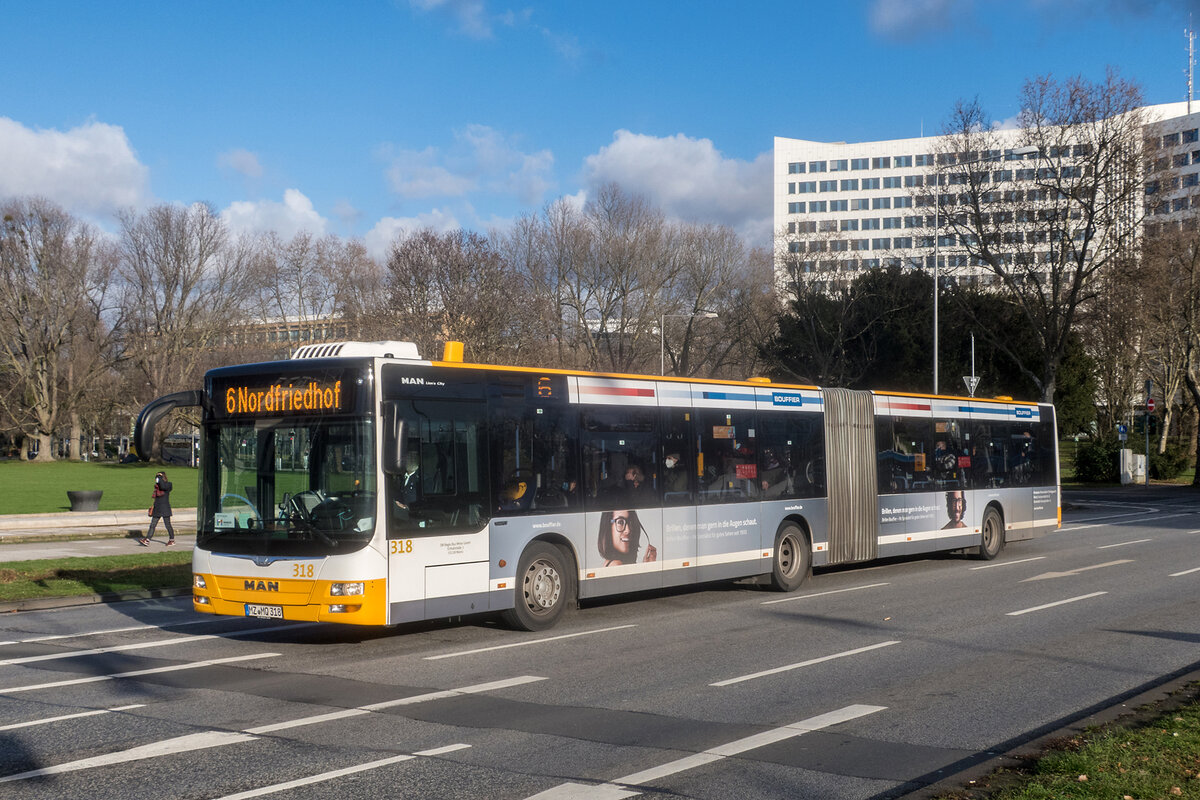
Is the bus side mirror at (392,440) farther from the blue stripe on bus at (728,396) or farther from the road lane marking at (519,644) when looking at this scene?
the blue stripe on bus at (728,396)

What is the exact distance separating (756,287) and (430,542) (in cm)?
5256

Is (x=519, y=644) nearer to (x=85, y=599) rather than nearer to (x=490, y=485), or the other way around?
(x=490, y=485)

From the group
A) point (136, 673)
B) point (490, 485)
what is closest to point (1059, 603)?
point (490, 485)

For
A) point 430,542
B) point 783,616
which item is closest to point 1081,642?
point 783,616

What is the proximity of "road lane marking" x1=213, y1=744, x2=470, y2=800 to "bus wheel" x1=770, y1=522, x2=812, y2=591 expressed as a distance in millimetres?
9628

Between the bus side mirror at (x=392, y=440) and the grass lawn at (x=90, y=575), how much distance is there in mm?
7881

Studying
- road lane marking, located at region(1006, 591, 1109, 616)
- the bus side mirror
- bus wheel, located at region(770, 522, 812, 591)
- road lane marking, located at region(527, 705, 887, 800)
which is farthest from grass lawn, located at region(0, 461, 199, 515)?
road lane marking, located at region(527, 705, 887, 800)

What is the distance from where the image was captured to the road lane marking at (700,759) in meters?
6.46

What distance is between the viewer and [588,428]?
13727 mm

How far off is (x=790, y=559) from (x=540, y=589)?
5.34 metres

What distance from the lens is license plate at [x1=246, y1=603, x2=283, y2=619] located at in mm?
11250

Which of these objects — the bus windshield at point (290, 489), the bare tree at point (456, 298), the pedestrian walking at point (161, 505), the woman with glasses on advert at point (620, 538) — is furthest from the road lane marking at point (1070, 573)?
the bare tree at point (456, 298)

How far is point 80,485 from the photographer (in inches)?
2092

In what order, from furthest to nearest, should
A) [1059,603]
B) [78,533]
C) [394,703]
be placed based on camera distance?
[78,533] < [1059,603] < [394,703]
